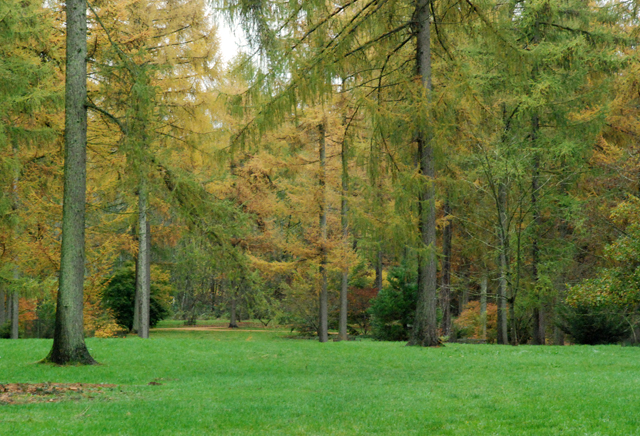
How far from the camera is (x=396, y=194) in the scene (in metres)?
13.5

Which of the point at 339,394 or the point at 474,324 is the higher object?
the point at 339,394

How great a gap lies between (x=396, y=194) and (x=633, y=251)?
5.14 meters

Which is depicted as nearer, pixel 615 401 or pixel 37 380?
pixel 615 401

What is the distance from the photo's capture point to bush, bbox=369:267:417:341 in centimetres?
2127

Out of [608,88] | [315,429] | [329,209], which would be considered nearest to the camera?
[315,429]

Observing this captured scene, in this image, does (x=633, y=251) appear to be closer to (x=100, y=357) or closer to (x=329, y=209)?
(x=100, y=357)

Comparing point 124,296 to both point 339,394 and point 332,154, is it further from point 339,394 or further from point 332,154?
point 339,394

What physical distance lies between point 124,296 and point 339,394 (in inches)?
889

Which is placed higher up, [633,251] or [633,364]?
[633,251]

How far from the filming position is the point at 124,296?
28.2 metres

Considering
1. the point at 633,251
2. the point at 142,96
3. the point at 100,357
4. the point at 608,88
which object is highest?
the point at 608,88

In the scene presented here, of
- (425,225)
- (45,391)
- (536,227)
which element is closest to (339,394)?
(45,391)

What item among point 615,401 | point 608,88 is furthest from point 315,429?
point 608,88

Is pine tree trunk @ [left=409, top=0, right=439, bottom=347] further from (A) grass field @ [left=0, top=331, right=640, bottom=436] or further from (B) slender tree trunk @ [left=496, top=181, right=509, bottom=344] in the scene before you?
(B) slender tree trunk @ [left=496, top=181, right=509, bottom=344]
